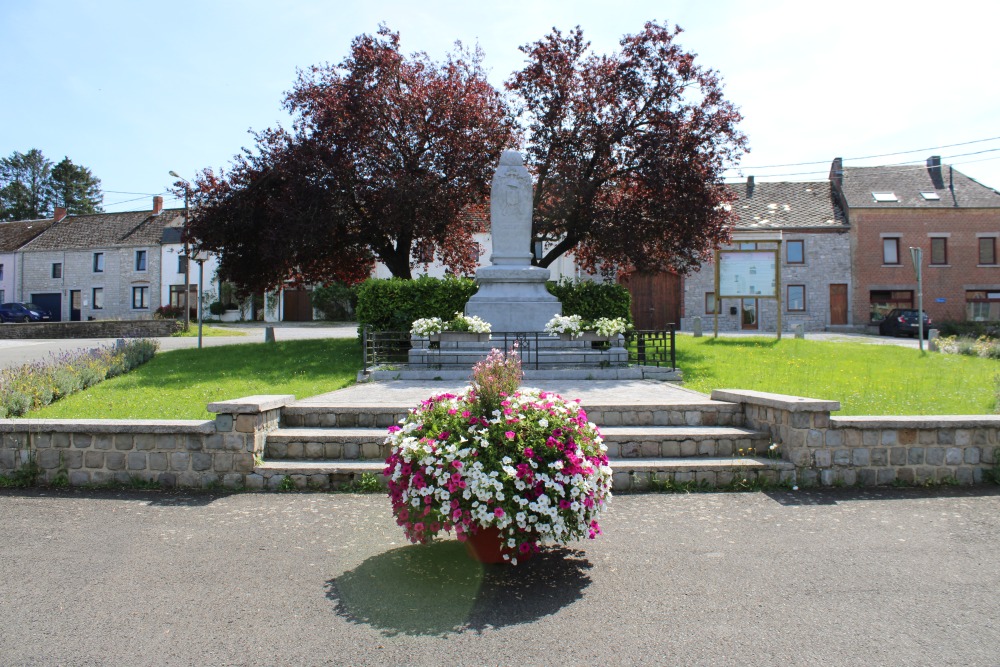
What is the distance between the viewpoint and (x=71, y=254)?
163ft

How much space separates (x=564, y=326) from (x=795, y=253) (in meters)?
27.5

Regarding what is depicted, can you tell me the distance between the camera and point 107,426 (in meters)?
A: 6.87

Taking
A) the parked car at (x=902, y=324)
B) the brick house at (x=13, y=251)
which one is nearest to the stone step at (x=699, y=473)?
the parked car at (x=902, y=324)

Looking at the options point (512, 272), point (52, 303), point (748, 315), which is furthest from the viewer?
point (52, 303)

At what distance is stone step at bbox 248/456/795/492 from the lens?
6559 mm

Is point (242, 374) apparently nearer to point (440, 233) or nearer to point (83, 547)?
point (440, 233)

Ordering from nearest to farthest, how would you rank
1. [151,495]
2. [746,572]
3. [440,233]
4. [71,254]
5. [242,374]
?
[746,572] < [151,495] < [242,374] < [440,233] < [71,254]

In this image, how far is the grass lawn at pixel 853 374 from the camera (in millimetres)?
9258

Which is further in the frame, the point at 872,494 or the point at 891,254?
the point at 891,254

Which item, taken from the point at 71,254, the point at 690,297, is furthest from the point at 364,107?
the point at 71,254

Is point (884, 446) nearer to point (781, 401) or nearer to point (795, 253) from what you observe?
point (781, 401)

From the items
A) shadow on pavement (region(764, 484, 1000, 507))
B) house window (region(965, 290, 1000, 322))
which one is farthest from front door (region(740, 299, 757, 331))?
shadow on pavement (region(764, 484, 1000, 507))

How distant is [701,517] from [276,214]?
588 inches

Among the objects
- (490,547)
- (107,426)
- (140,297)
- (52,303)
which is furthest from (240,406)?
(52,303)
